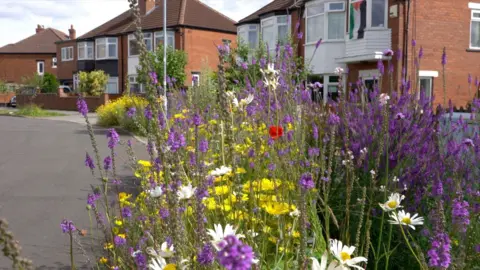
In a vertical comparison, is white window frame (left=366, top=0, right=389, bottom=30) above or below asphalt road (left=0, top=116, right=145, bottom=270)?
above

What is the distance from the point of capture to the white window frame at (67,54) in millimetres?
49194

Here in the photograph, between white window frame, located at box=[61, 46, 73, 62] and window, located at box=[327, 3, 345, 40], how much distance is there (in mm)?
32757

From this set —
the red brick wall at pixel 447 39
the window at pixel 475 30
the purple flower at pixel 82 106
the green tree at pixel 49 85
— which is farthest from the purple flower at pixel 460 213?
the green tree at pixel 49 85

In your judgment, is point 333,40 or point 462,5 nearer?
point 462,5

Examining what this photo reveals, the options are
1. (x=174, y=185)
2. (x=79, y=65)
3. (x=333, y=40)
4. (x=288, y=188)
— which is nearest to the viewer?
(x=174, y=185)

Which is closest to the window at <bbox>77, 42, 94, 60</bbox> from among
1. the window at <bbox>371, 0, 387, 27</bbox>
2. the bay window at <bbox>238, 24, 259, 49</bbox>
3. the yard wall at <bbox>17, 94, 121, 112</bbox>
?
the yard wall at <bbox>17, 94, 121, 112</bbox>

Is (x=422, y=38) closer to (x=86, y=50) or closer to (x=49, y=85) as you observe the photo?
(x=86, y=50)

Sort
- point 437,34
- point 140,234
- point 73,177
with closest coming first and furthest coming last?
point 140,234 < point 73,177 < point 437,34

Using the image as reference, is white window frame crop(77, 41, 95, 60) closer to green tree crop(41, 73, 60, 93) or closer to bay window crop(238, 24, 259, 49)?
green tree crop(41, 73, 60, 93)

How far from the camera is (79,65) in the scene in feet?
151

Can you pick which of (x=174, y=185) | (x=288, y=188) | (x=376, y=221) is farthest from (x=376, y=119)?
(x=174, y=185)

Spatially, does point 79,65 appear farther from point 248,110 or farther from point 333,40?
point 248,110

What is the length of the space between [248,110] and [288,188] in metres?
1.79

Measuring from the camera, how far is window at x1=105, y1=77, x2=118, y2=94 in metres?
42.0
